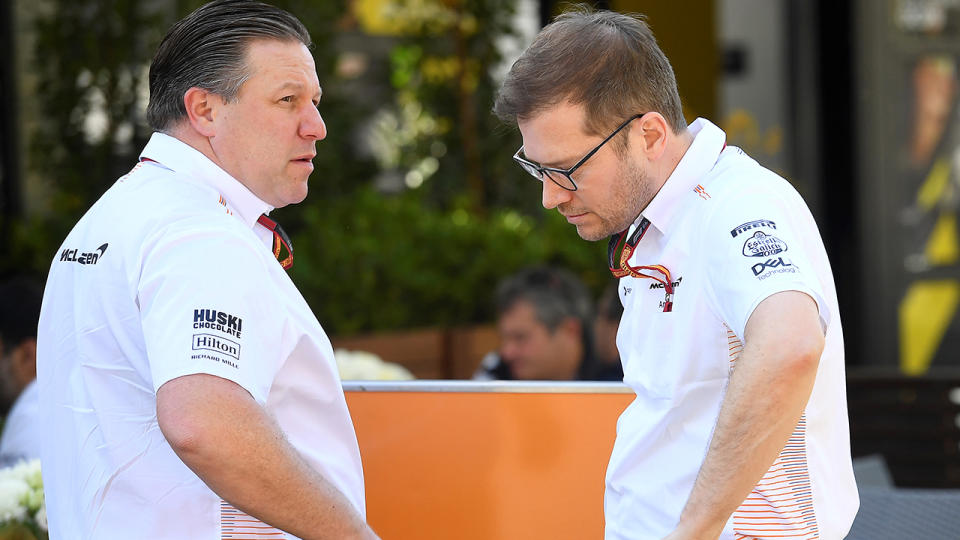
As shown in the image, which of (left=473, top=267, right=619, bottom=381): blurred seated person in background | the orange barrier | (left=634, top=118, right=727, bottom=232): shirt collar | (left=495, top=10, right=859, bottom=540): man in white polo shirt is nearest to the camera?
(left=495, top=10, right=859, bottom=540): man in white polo shirt

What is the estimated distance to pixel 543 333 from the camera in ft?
15.9

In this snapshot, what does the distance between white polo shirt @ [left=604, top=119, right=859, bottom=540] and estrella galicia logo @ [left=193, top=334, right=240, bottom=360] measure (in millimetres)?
648

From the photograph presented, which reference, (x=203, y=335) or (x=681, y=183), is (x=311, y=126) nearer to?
(x=203, y=335)

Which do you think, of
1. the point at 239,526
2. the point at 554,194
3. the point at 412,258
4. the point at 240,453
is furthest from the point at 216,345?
the point at 412,258

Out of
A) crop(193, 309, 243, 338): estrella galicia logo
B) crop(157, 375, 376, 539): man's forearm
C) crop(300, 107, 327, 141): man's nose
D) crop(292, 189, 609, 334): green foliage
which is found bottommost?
crop(292, 189, 609, 334): green foliage

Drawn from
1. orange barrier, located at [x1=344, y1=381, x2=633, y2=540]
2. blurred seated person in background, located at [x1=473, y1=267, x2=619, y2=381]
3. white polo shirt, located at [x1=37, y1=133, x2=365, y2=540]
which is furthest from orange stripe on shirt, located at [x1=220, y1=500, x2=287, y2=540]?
blurred seated person in background, located at [x1=473, y1=267, x2=619, y2=381]

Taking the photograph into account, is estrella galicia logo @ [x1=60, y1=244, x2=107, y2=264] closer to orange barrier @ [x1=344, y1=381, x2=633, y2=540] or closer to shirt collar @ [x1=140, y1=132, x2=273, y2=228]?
shirt collar @ [x1=140, y1=132, x2=273, y2=228]

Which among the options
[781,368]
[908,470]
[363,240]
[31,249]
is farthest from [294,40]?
[31,249]

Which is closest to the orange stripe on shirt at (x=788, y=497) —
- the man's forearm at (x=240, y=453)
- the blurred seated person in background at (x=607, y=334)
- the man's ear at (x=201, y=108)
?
the man's forearm at (x=240, y=453)

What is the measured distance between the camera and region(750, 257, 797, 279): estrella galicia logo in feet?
5.69

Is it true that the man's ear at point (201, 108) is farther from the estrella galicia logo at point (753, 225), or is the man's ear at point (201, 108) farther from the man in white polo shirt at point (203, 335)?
the estrella galicia logo at point (753, 225)

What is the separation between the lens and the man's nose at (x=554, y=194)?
2.05 m

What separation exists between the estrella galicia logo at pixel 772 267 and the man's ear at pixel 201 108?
891mm

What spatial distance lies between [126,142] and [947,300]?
525 cm
